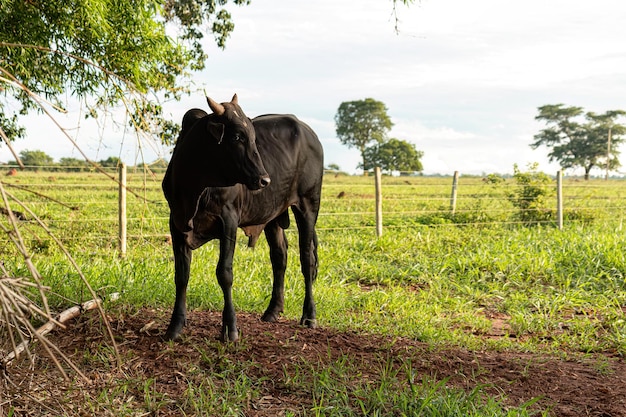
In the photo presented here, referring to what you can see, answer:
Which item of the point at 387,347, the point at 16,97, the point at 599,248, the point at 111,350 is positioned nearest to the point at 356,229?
the point at 599,248

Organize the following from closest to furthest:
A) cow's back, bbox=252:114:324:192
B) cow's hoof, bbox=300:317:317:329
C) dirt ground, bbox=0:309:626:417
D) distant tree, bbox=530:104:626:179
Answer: dirt ground, bbox=0:309:626:417, cow's back, bbox=252:114:324:192, cow's hoof, bbox=300:317:317:329, distant tree, bbox=530:104:626:179

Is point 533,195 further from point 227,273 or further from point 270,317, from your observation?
point 227,273

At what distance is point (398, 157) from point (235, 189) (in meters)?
61.7

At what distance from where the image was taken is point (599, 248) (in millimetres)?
10797

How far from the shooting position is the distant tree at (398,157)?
215 ft

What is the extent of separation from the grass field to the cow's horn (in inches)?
29.5

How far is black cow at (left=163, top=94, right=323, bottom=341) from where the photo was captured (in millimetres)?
4629

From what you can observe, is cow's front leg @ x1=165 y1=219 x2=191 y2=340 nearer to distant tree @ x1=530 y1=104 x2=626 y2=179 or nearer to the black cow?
the black cow

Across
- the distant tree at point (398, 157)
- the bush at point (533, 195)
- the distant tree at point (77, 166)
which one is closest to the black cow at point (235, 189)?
the distant tree at point (77, 166)

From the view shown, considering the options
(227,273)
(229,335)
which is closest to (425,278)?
(229,335)

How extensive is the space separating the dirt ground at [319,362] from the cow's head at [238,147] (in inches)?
54.4

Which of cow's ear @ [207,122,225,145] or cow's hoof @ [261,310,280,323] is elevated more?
cow's ear @ [207,122,225,145]

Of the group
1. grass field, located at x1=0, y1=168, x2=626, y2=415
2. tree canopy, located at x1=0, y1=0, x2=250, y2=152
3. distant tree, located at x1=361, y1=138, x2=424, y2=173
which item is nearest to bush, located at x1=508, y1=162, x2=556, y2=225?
grass field, located at x1=0, y1=168, x2=626, y2=415

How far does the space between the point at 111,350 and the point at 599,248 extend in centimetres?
881
